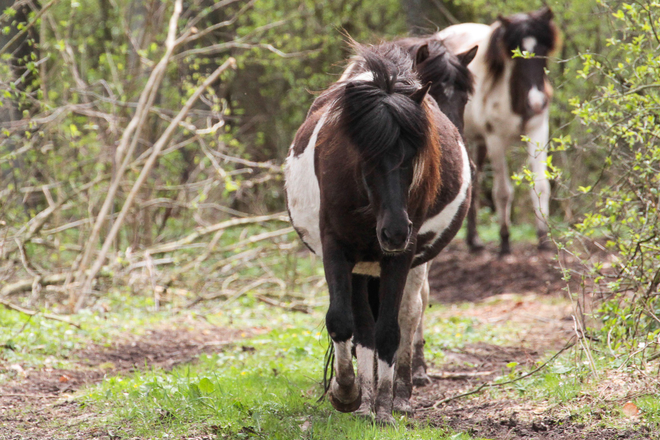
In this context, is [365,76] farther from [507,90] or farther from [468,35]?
[507,90]

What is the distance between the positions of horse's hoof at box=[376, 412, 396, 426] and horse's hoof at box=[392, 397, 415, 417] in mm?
370

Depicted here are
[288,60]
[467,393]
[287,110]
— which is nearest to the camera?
[467,393]

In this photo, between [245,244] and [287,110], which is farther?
[287,110]

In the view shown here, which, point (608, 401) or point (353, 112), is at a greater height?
point (353, 112)

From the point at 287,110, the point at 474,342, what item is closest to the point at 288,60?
the point at 287,110

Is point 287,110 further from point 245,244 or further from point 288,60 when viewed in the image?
point 245,244

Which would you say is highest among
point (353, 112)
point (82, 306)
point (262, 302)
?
point (353, 112)

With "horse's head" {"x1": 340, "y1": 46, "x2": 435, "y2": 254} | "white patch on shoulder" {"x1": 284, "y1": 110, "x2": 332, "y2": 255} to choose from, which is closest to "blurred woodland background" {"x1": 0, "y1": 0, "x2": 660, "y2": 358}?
"white patch on shoulder" {"x1": 284, "y1": 110, "x2": 332, "y2": 255}

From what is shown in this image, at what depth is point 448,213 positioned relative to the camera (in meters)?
4.37

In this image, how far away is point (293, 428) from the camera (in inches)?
140

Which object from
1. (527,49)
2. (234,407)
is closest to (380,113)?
(234,407)

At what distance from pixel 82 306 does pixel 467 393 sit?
4627mm

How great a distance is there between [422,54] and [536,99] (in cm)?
432

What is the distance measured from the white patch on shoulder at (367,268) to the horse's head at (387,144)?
559 millimetres
